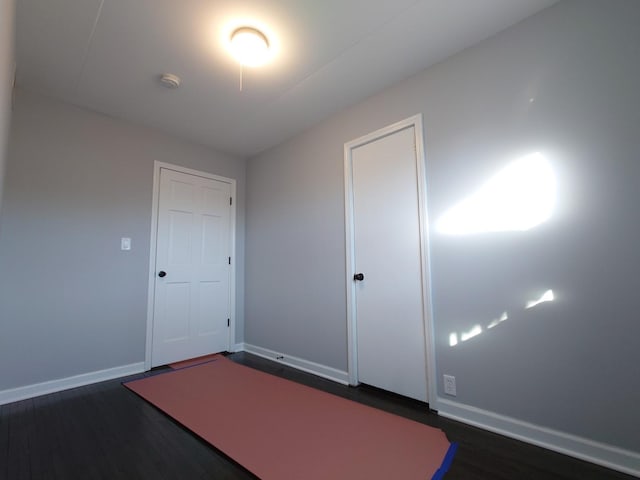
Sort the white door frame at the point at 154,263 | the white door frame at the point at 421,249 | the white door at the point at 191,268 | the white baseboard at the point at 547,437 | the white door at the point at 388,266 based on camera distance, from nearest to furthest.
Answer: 1. the white baseboard at the point at 547,437
2. the white door frame at the point at 421,249
3. the white door at the point at 388,266
4. the white door frame at the point at 154,263
5. the white door at the point at 191,268

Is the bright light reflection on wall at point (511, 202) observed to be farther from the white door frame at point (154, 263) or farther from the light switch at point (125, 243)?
the light switch at point (125, 243)

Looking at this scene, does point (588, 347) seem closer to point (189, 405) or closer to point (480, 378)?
point (480, 378)

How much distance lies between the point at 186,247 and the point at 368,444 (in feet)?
9.13

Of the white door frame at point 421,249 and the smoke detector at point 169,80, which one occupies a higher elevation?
the smoke detector at point 169,80

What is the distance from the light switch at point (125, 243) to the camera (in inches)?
120

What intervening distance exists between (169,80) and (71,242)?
1.70 m

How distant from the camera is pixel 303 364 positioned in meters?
3.14

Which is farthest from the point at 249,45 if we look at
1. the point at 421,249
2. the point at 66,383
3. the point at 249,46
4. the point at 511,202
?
the point at 66,383

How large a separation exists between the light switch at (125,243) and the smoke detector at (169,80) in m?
1.54

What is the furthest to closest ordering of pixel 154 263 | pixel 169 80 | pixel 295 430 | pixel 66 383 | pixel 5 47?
pixel 154 263 < pixel 66 383 < pixel 169 80 < pixel 295 430 < pixel 5 47

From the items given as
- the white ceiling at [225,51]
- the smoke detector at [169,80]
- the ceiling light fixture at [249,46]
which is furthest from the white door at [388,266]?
the smoke detector at [169,80]

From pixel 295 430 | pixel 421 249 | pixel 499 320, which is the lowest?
pixel 295 430

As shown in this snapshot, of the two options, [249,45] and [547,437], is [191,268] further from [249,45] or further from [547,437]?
[547,437]

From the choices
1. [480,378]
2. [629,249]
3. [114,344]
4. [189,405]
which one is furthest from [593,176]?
[114,344]
